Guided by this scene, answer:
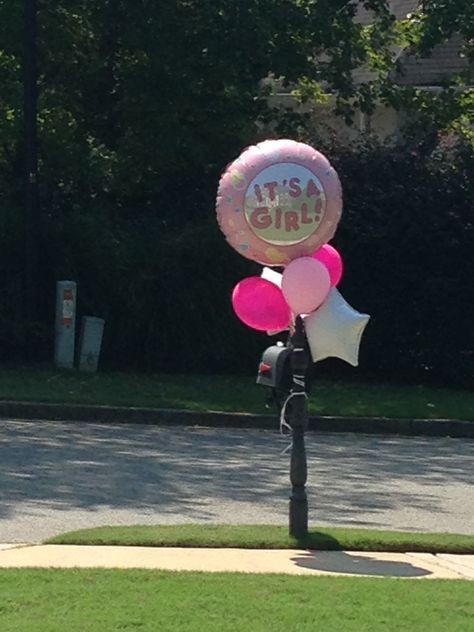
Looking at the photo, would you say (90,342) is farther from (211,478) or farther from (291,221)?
(291,221)

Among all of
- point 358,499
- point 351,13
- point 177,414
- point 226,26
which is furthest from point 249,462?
point 351,13

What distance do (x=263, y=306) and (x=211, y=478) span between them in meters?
3.62

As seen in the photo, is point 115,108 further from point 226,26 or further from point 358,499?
point 358,499

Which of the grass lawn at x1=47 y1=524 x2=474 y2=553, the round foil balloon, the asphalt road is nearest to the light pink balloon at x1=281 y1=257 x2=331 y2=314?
the round foil balloon

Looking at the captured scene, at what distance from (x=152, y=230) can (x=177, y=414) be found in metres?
5.03

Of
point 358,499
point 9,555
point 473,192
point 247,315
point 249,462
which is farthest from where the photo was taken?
point 473,192

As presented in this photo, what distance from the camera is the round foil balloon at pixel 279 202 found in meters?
8.44

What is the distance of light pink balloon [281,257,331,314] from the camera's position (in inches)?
333

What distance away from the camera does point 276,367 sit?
866 centimetres

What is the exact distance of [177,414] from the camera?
649 inches

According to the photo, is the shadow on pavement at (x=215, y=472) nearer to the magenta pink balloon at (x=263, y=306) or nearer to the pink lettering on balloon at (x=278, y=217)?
the magenta pink balloon at (x=263, y=306)

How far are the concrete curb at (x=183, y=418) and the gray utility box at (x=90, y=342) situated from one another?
11.3 ft

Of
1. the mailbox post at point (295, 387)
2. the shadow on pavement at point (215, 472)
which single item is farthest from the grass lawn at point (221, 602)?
the shadow on pavement at point (215, 472)

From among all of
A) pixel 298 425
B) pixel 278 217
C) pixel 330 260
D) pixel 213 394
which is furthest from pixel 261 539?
pixel 213 394
